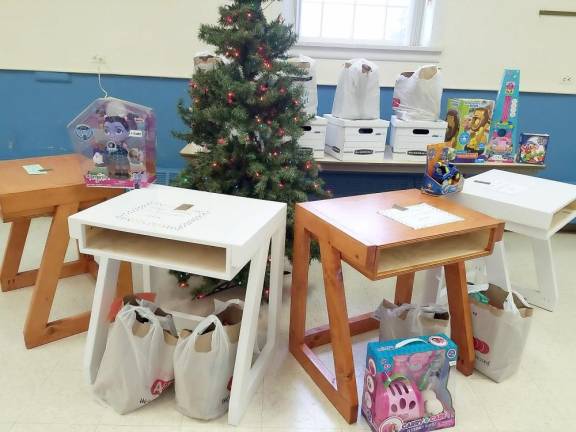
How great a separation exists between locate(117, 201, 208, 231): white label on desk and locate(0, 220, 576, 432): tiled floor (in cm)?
61

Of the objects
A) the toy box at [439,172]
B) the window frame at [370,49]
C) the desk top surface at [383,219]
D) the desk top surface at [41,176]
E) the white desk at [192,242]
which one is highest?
the window frame at [370,49]

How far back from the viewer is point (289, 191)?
1.80 metres

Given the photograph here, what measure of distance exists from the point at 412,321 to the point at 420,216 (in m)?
0.38

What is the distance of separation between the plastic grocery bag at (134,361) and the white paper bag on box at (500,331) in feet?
3.53

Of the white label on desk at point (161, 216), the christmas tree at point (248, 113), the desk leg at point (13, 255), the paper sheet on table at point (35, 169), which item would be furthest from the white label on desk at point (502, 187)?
the desk leg at point (13, 255)

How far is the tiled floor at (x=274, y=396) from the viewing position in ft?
4.38

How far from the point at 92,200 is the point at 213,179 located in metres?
0.47

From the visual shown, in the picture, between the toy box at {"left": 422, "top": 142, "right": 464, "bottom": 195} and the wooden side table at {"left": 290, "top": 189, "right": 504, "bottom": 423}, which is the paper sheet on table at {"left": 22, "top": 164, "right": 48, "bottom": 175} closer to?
the wooden side table at {"left": 290, "top": 189, "right": 504, "bottom": 423}

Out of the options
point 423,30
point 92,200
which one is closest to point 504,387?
point 92,200

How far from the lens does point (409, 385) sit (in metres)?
1.31

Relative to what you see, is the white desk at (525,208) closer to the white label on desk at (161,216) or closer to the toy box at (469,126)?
the toy box at (469,126)

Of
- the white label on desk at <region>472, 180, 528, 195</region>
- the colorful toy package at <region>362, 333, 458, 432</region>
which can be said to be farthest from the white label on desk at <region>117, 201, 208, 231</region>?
the white label on desk at <region>472, 180, 528, 195</region>

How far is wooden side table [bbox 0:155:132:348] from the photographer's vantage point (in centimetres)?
146

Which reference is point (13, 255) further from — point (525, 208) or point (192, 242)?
point (525, 208)
